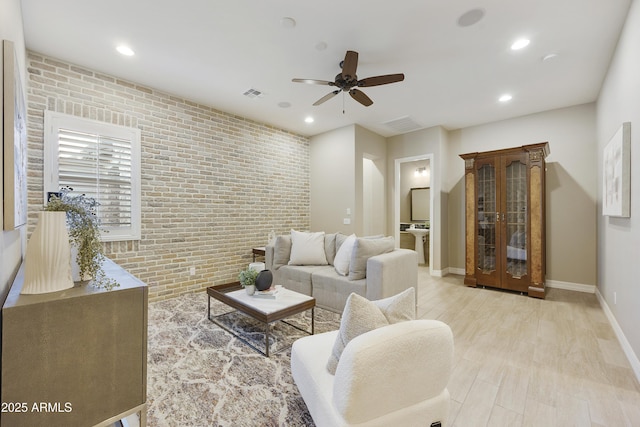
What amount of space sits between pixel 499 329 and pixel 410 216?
15.3 ft

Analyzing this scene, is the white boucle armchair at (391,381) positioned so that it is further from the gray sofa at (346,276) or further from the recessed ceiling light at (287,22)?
the recessed ceiling light at (287,22)

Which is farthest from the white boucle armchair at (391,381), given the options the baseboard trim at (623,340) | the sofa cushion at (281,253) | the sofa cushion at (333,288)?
the sofa cushion at (281,253)

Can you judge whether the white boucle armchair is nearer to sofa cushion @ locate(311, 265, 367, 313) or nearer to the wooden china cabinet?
sofa cushion @ locate(311, 265, 367, 313)

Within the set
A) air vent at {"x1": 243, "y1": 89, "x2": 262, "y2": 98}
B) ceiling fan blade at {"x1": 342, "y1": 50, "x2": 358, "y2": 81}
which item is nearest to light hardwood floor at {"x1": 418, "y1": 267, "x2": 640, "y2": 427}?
ceiling fan blade at {"x1": 342, "y1": 50, "x2": 358, "y2": 81}

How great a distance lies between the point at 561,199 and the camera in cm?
425

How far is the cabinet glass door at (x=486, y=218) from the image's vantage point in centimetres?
432

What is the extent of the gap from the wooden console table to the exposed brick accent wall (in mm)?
2419

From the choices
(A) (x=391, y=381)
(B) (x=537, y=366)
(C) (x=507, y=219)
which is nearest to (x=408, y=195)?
(C) (x=507, y=219)

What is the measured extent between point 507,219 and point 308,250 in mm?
3133

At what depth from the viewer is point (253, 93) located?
12.4 ft

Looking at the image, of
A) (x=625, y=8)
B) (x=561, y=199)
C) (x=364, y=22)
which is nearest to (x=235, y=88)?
(x=364, y=22)

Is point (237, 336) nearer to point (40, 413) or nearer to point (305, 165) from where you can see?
point (40, 413)

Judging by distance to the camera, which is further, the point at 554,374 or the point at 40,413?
the point at 554,374

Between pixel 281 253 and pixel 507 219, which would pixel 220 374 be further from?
pixel 507 219
